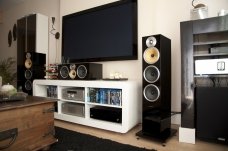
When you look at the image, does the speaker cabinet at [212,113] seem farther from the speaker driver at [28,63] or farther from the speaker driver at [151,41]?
the speaker driver at [28,63]

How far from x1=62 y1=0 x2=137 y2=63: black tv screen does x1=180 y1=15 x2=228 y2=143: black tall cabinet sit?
741 mm

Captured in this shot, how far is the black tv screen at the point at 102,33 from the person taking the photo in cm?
219

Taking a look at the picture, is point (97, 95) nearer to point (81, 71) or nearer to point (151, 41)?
point (81, 71)

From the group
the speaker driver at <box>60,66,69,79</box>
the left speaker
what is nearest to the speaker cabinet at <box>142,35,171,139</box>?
the speaker driver at <box>60,66,69,79</box>

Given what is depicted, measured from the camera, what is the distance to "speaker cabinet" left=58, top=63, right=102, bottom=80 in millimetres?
2225

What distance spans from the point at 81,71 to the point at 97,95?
485 millimetres

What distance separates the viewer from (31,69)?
2.76 m

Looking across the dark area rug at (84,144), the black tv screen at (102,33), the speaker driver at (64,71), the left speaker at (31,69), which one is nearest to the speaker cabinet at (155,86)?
the dark area rug at (84,144)

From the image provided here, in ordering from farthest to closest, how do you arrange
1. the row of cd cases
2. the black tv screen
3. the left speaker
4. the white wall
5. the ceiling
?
the ceiling → the white wall → the left speaker → the black tv screen → the row of cd cases

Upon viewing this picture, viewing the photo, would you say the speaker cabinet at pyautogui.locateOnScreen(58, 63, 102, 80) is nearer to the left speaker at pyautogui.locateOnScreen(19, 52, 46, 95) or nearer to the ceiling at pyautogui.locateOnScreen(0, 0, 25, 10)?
the left speaker at pyautogui.locateOnScreen(19, 52, 46, 95)

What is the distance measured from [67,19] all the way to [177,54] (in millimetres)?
1870

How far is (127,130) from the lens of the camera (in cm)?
175

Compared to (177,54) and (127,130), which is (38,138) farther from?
(177,54)

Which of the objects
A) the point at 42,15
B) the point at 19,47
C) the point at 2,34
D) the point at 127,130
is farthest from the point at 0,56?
the point at 127,130
